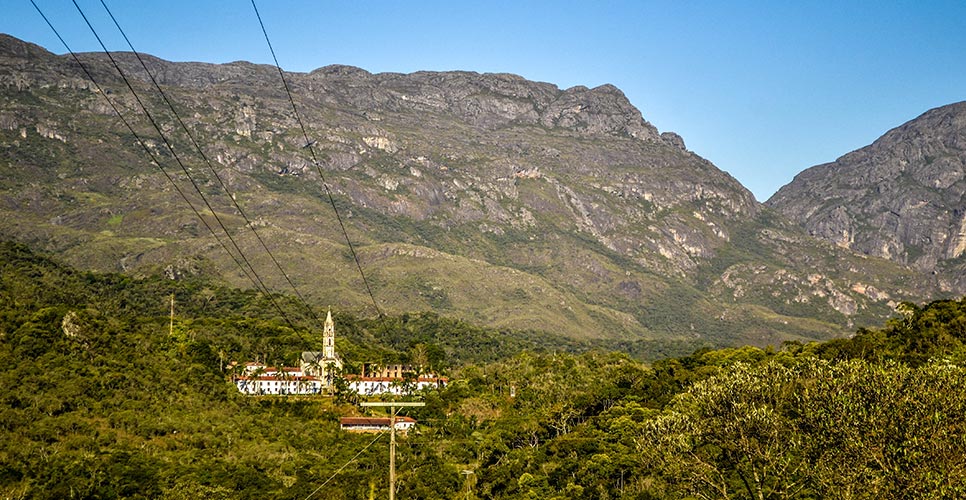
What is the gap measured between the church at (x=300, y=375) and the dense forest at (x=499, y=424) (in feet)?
11.8

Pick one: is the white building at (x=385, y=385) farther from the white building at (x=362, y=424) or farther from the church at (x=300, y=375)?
the white building at (x=362, y=424)

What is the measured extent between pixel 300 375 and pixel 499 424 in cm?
3951

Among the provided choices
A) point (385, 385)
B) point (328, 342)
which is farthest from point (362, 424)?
point (328, 342)

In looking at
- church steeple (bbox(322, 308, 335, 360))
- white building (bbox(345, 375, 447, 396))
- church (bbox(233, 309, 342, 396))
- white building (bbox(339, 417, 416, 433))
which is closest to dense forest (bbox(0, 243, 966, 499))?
white building (bbox(339, 417, 416, 433))

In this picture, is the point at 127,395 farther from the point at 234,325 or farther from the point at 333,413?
the point at 234,325

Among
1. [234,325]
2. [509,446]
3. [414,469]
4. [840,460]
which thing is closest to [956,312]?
[509,446]

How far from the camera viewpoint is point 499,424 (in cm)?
10269

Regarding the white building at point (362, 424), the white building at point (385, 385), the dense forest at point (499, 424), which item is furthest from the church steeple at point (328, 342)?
the white building at point (362, 424)

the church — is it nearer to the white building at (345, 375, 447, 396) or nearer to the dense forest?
the white building at (345, 375, 447, 396)

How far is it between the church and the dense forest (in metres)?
3.59

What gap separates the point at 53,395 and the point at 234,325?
67711 millimetres

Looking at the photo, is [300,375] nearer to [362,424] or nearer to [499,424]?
[362,424]

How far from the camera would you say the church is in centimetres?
12106

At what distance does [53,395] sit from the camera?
85.6 metres
